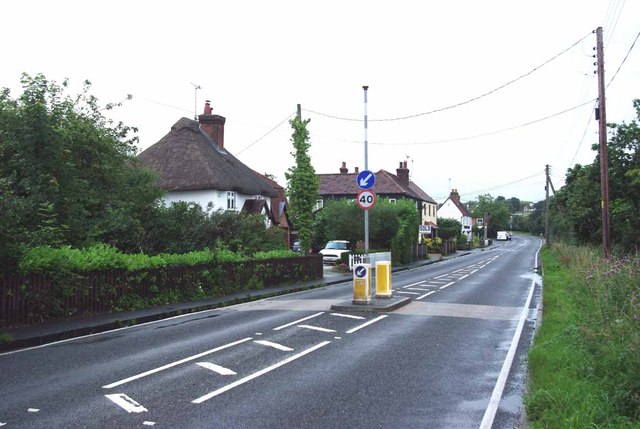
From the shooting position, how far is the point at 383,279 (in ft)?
48.9

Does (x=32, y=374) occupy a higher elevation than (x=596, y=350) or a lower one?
lower

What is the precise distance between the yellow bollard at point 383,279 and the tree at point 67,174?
8.66 metres

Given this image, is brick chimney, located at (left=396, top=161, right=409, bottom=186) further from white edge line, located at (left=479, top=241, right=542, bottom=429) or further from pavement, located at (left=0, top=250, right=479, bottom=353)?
white edge line, located at (left=479, top=241, right=542, bottom=429)

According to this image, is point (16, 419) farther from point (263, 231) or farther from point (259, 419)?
point (263, 231)

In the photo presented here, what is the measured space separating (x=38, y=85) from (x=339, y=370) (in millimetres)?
16676

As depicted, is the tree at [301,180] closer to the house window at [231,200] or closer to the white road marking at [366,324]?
the house window at [231,200]

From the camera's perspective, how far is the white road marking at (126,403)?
571cm

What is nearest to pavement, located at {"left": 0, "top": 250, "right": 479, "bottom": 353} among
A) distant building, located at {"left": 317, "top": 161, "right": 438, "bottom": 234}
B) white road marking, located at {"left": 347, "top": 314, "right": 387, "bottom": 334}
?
white road marking, located at {"left": 347, "top": 314, "right": 387, "bottom": 334}

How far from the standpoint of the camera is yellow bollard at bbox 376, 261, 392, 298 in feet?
48.5

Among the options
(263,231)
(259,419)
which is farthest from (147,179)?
(259,419)

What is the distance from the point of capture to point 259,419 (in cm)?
541

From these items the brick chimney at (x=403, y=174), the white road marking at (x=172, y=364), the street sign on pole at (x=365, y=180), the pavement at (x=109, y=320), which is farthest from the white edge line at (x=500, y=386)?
the brick chimney at (x=403, y=174)

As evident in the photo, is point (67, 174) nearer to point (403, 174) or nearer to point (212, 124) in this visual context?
point (212, 124)

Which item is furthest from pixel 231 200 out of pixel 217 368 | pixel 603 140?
pixel 217 368
